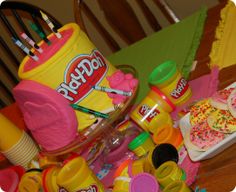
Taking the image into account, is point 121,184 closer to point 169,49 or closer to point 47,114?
point 47,114

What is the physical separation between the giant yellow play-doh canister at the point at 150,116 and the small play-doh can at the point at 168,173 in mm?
169

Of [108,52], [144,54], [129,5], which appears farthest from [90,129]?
[108,52]

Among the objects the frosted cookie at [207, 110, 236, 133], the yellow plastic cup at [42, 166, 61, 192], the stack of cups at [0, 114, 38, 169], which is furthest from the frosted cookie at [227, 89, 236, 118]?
the stack of cups at [0, 114, 38, 169]

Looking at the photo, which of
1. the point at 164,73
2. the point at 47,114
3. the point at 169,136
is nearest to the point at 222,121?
the point at 169,136

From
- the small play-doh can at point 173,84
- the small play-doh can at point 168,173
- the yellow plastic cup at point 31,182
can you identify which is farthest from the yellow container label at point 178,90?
the yellow plastic cup at point 31,182

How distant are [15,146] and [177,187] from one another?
0.57 metres

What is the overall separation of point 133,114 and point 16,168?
0.37 m

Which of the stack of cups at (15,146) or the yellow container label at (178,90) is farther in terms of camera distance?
the stack of cups at (15,146)

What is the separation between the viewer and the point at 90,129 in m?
0.93

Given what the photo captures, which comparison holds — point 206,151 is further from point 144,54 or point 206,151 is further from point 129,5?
point 129,5

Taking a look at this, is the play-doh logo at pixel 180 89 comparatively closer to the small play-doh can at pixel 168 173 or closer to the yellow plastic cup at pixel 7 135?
the small play-doh can at pixel 168 173

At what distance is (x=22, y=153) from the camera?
1.16 metres

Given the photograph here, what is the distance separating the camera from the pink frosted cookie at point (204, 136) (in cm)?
80

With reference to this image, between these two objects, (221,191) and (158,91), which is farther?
(158,91)
